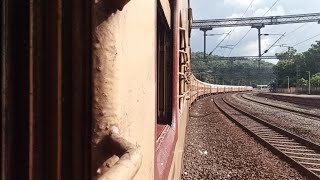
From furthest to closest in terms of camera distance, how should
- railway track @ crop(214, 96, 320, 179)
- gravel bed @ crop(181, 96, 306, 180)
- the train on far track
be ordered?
railway track @ crop(214, 96, 320, 179) < gravel bed @ crop(181, 96, 306, 180) < the train on far track

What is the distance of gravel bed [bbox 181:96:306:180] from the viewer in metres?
6.71

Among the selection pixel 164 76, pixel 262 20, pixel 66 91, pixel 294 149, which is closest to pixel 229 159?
pixel 294 149

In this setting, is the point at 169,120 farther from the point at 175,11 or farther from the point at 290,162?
the point at 290,162

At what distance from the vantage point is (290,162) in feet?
24.8

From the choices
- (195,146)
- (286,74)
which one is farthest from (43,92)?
(286,74)

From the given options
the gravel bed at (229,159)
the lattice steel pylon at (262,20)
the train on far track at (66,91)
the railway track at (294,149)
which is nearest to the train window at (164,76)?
the train on far track at (66,91)

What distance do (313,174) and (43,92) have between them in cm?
640

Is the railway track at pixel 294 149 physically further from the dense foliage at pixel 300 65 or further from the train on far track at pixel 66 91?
the dense foliage at pixel 300 65

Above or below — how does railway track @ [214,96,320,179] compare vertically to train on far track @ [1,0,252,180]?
below

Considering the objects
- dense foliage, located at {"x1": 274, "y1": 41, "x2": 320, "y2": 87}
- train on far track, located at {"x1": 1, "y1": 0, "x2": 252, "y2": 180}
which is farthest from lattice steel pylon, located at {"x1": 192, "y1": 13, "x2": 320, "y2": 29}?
train on far track, located at {"x1": 1, "y1": 0, "x2": 252, "y2": 180}

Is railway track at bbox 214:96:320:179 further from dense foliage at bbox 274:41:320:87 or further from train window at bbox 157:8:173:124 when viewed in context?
dense foliage at bbox 274:41:320:87

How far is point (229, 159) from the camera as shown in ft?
26.1

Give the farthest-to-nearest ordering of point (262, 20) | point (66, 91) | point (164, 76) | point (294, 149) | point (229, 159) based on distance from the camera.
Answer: point (262, 20) < point (294, 149) < point (229, 159) < point (164, 76) < point (66, 91)

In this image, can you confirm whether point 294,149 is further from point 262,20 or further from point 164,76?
point 262,20
